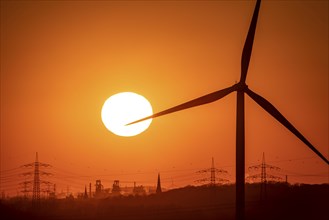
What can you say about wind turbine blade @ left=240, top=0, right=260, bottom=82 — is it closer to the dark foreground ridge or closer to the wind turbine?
the wind turbine

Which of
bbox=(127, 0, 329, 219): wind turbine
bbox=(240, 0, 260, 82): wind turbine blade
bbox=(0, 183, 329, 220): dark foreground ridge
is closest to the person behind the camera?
bbox=(127, 0, 329, 219): wind turbine

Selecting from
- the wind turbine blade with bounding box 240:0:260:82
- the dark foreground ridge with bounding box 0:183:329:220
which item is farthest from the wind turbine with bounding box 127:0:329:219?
the dark foreground ridge with bounding box 0:183:329:220

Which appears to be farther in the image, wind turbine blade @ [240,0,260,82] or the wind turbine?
wind turbine blade @ [240,0,260,82]

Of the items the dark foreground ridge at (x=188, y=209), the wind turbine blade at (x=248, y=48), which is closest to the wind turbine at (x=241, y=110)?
the wind turbine blade at (x=248, y=48)

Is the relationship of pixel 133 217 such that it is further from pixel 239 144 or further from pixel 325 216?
pixel 239 144

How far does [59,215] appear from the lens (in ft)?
453

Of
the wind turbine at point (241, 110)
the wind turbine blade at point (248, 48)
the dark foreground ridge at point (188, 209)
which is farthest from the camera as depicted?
the dark foreground ridge at point (188, 209)

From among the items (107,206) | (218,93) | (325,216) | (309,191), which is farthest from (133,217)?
(218,93)

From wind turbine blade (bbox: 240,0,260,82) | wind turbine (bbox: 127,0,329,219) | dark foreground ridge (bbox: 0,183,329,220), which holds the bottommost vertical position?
dark foreground ridge (bbox: 0,183,329,220)

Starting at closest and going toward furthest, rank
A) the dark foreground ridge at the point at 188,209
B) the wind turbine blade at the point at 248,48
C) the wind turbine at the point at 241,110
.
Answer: the wind turbine at the point at 241,110 < the wind turbine blade at the point at 248,48 < the dark foreground ridge at the point at 188,209

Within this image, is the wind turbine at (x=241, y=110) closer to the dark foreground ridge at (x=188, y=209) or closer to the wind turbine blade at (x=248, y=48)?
the wind turbine blade at (x=248, y=48)

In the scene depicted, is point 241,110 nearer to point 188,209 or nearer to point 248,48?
point 248,48

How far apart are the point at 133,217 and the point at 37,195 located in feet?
130

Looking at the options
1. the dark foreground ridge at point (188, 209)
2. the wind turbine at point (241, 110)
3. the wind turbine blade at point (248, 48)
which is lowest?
the dark foreground ridge at point (188, 209)
